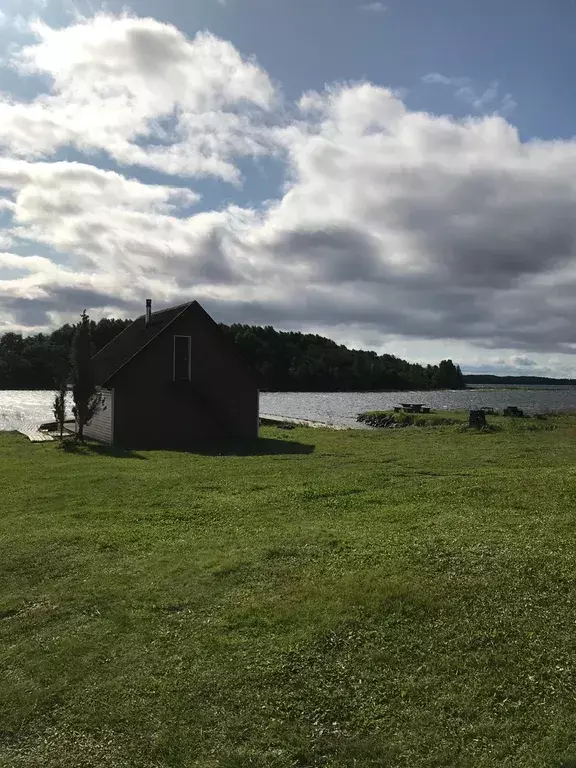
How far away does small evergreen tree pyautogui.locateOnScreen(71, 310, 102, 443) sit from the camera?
26.4 meters

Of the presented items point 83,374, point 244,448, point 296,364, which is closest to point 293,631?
point 244,448

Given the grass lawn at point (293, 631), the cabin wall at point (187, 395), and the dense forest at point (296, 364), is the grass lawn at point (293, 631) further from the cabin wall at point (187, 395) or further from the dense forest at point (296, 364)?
the dense forest at point (296, 364)

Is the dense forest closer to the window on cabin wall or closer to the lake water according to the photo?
the lake water

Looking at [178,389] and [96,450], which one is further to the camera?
[178,389]

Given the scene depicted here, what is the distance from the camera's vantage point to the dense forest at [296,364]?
415 feet

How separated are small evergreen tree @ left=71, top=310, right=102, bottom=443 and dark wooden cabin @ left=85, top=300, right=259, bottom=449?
80 centimetres

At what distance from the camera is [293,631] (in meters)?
6.36

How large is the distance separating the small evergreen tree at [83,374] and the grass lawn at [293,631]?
48.1ft

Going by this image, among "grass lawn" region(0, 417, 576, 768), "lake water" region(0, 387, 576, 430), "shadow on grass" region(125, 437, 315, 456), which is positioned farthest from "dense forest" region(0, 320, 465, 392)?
"grass lawn" region(0, 417, 576, 768)

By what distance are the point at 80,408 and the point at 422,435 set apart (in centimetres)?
1749

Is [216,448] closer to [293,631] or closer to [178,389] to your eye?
[178,389]

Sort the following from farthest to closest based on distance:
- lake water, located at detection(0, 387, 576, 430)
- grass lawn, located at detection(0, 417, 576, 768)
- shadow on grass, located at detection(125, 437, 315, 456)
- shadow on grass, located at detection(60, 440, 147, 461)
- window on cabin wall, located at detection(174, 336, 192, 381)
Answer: lake water, located at detection(0, 387, 576, 430), window on cabin wall, located at detection(174, 336, 192, 381), shadow on grass, located at detection(125, 437, 315, 456), shadow on grass, located at detection(60, 440, 147, 461), grass lawn, located at detection(0, 417, 576, 768)

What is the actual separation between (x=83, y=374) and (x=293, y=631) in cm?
2228

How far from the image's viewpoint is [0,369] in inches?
4916
